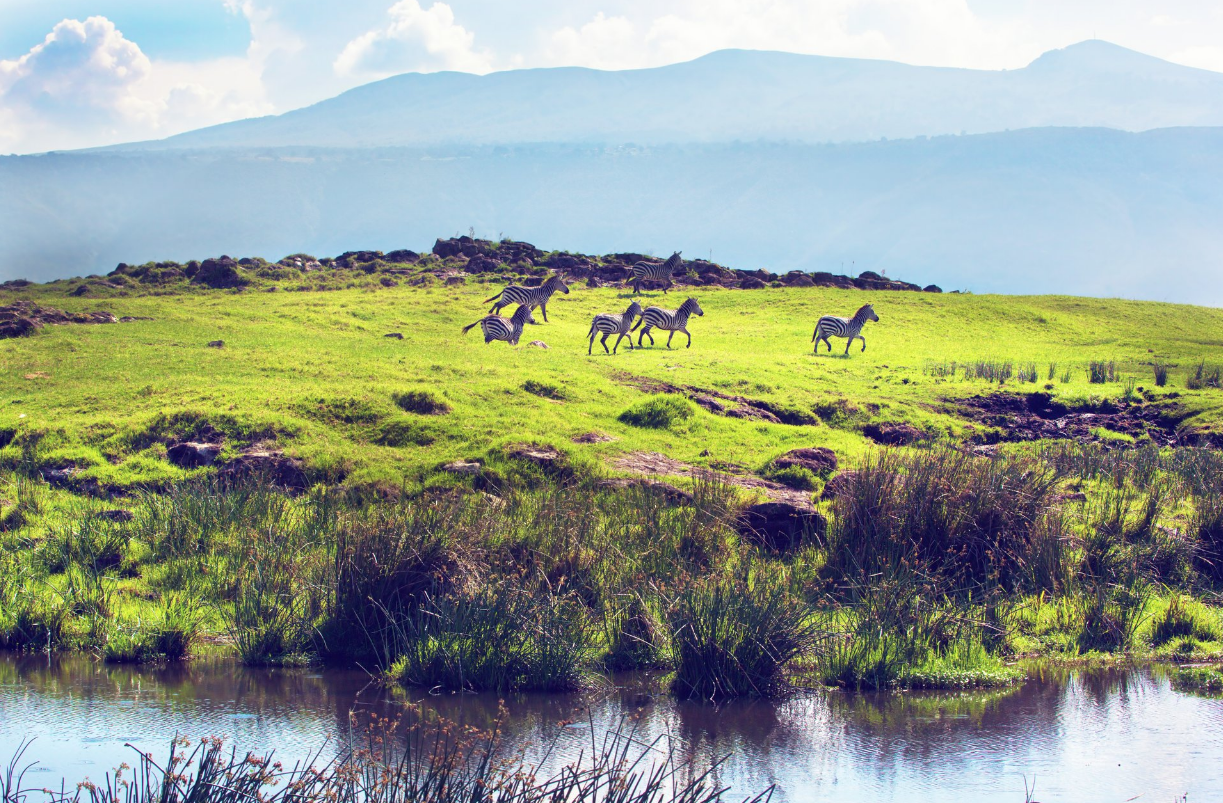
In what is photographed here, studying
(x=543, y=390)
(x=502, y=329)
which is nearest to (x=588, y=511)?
(x=543, y=390)

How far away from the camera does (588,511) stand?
1256cm

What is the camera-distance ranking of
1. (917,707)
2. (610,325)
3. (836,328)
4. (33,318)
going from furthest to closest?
1. (836,328)
2. (610,325)
3. (33,318)
4. (917,707)

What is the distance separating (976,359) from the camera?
30625 mm

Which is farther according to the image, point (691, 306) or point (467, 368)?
point (691, 306)

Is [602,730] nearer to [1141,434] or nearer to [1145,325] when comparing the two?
[1141,434]

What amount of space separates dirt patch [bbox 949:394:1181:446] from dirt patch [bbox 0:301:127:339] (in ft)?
70.4

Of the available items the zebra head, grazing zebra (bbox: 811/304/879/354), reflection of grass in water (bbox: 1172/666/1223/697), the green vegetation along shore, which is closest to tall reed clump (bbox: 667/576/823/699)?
the green vegetation along shore

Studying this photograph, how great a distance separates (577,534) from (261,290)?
1222 inches

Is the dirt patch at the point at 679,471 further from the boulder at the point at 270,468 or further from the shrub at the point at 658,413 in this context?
the boulder at the point at 270,468

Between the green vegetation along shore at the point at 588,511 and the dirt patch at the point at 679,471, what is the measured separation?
0.34 feet

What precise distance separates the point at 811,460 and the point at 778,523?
162 inches

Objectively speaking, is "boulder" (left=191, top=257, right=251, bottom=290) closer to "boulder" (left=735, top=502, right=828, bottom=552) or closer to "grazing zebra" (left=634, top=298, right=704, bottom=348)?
"grazing zebra" (left=634, top=298, right=704, bottom=348)

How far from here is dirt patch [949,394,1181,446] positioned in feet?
72.7

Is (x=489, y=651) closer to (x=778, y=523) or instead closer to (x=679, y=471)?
(x=778, y=523)
